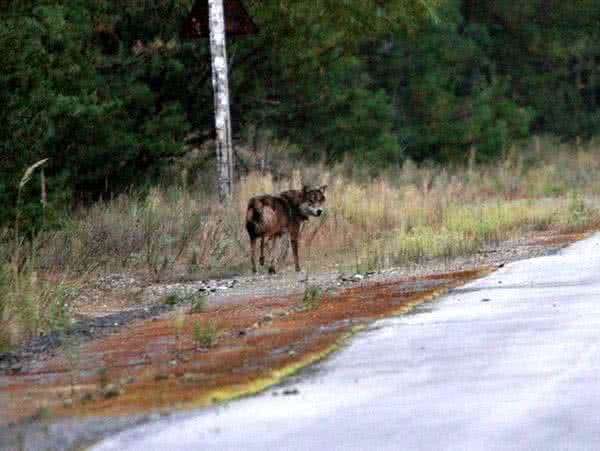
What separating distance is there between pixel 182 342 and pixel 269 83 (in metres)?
22.2

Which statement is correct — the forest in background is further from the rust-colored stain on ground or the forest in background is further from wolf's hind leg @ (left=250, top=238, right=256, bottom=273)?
the rust-colored stain on ground

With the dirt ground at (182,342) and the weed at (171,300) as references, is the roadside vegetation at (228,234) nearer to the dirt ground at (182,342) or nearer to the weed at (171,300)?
the dirt ground at (182,342)

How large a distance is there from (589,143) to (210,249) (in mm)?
31976

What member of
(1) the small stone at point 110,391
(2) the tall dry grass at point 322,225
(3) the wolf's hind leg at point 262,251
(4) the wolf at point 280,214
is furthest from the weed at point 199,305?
(1) the small stone at point 110,391

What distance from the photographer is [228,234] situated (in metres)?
24.9

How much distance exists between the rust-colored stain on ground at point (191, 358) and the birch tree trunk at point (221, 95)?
11068 millimetres

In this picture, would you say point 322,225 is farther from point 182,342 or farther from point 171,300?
point 182,342

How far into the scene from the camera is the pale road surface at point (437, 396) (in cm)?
841

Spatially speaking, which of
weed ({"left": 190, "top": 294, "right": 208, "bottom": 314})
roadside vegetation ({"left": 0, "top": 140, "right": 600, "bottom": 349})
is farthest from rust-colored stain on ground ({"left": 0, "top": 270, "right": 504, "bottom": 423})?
roadside vegetation ({"left": 0, "top": 140, "right": 600, "bottom": 349})

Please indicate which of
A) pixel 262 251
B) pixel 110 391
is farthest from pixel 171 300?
pixel 110 391

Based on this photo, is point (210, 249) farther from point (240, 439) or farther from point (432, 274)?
point (240, 439)

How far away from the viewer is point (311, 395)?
9.95 meters

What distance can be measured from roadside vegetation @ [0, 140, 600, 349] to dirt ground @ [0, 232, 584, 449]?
0.42 metres

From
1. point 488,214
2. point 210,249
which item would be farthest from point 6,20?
point 488,214
